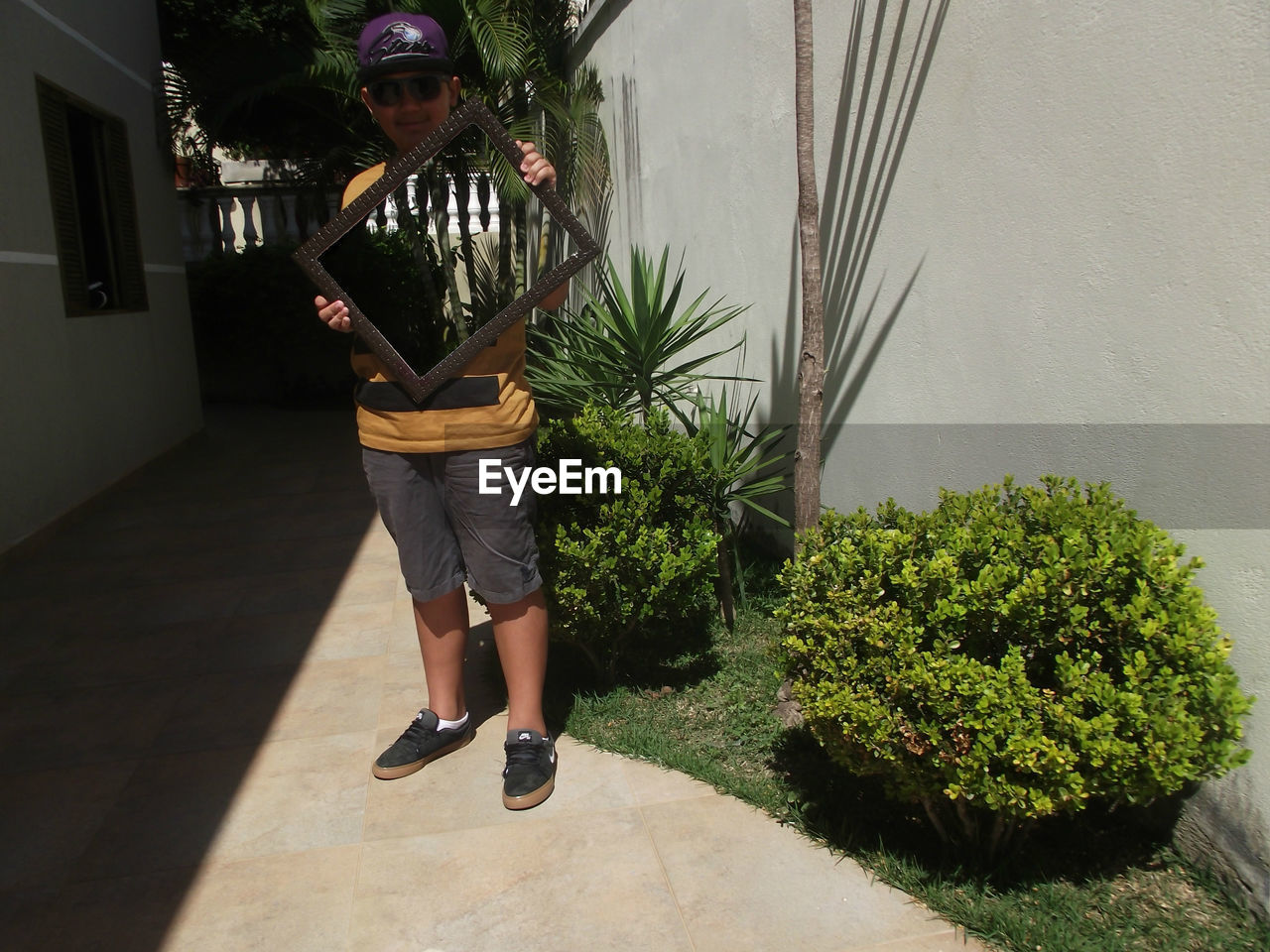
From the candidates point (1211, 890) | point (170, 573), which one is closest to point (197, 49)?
point (170, 573)

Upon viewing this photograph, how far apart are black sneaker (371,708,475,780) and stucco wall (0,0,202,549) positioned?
3.23m

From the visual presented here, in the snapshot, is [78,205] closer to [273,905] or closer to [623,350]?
[623,350]

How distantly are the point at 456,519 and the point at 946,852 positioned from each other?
1.53 m

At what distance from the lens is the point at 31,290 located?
5211 millimetres

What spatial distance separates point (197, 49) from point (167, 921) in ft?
32.5

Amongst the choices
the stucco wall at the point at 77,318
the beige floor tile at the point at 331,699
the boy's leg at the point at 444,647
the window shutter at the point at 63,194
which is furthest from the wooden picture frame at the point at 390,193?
the window shutter at the point at 63,194

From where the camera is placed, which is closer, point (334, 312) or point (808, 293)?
point (334, 312)

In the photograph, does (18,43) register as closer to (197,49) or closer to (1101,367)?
(197,49)

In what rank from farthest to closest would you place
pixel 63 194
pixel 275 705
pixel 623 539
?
pixel 63 194
pixel 275 705
pixel 623 539

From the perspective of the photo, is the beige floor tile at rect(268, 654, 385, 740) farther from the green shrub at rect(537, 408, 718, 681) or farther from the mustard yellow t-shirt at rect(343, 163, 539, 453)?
the mustard yellow t-shirt at rect(343, 163, 539, 453)

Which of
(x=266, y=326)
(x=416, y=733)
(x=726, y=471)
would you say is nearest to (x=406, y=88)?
(x=726, y=471)

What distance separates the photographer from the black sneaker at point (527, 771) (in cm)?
254

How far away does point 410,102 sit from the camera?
2.46 metres

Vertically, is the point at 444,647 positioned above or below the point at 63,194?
below
